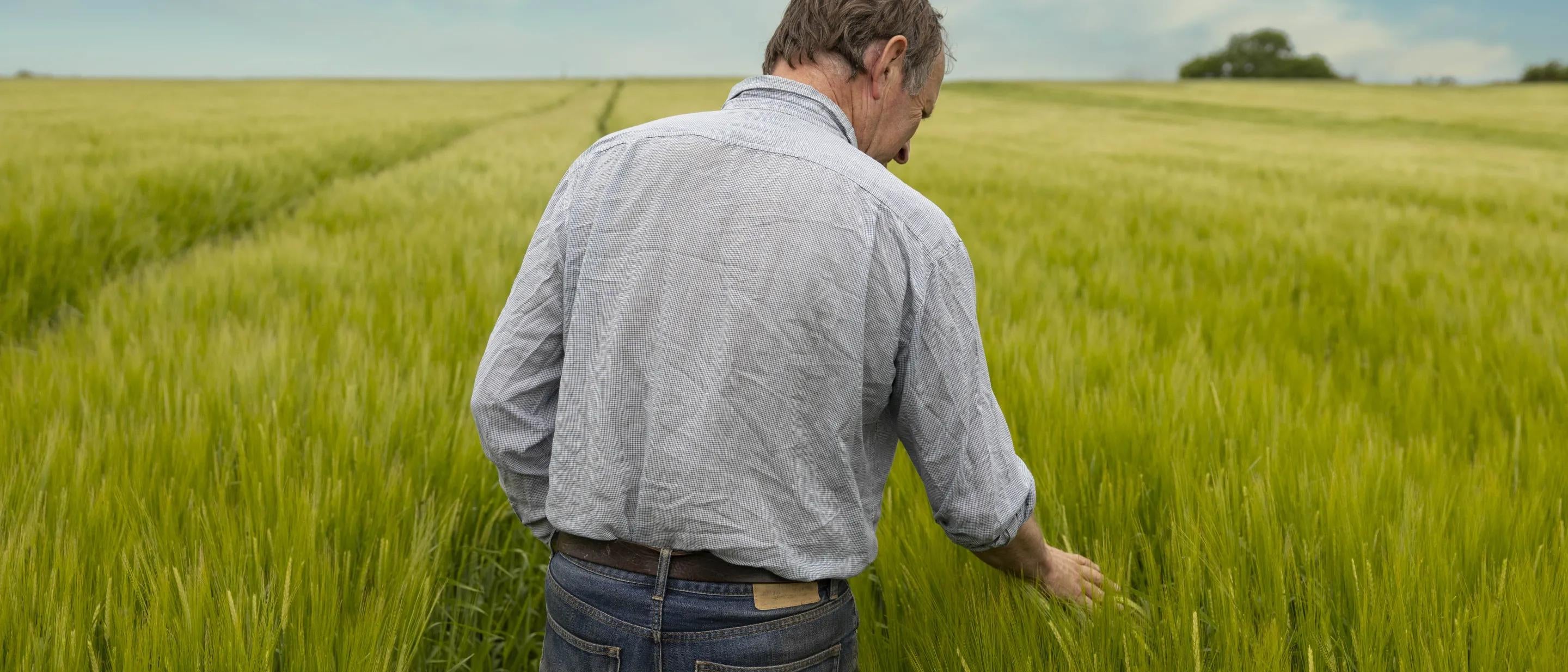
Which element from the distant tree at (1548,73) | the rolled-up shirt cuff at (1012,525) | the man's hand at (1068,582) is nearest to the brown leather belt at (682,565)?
the rolled-up shirt cuff at (1012,525)

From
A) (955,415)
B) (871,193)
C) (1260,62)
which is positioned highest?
(1260,62)

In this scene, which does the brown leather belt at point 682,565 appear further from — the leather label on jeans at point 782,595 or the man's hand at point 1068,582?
the man's hand at point 1068,582

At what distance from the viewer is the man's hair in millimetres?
1123

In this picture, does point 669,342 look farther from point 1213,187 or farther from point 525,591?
point 1213,187

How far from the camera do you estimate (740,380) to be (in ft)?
3.20

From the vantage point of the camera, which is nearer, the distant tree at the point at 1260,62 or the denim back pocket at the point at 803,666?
the denim back pocket at the point at 803,666

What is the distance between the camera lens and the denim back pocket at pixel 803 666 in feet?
3.34

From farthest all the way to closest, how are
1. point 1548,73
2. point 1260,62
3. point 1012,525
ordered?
point 1260,62, point 1548,73, point 1012,525

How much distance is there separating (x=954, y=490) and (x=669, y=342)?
0.36 meters

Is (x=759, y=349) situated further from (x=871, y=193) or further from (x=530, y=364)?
(x=530, y=364)

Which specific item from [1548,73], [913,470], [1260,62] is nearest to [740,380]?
[913,470]

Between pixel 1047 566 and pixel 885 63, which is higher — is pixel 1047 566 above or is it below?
below

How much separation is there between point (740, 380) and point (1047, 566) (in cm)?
54

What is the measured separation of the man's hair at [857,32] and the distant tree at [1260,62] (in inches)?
3062
